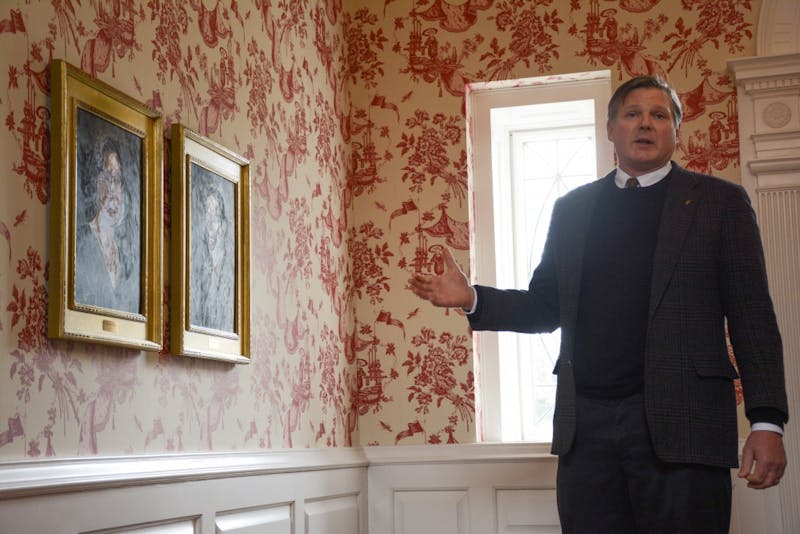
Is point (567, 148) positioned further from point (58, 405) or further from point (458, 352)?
point (58, 405)

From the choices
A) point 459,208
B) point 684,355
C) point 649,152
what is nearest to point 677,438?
point 684,355

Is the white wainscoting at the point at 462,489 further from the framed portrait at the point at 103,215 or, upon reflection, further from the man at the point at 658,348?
the framed portrait at the point at 103,215

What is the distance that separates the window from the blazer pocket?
1361 mm

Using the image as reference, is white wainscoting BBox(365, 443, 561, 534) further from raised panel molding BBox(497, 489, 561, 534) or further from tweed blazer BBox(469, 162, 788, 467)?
tweed blazer BBox(469, 162, 788, 467)

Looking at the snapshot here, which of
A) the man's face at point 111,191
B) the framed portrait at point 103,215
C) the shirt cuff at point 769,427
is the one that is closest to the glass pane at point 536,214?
the shirt cuff at point 769,427

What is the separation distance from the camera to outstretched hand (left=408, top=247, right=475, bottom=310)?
2113mm

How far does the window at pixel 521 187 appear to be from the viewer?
329 centimetres

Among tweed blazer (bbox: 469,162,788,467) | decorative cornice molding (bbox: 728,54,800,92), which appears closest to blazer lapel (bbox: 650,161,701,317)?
tweed blazer (bbox: 469,162,788,467)

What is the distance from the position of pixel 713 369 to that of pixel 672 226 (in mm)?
290

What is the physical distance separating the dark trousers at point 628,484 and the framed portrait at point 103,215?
0.83m

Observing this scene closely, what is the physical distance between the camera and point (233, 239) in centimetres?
239

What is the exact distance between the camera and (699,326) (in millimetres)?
A: 1966

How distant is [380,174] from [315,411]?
85 cm

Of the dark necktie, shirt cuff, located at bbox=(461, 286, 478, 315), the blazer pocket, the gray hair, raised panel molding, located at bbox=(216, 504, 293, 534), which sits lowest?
raised panel molding, located at bbox=(216, 504, 293, 534)
